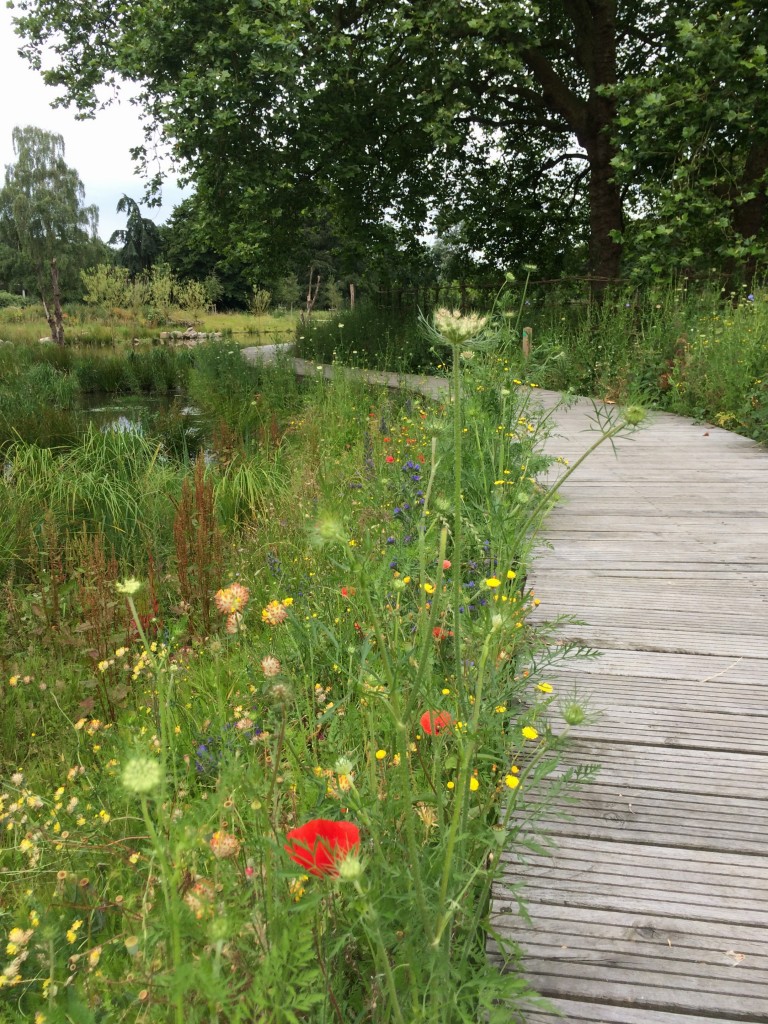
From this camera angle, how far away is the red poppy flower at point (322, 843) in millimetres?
799

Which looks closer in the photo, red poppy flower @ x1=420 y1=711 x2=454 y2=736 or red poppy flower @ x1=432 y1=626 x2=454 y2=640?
red poppy flower @ x1=420 y1=711 x2=454 y2=736

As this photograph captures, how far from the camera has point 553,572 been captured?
8.44 feet

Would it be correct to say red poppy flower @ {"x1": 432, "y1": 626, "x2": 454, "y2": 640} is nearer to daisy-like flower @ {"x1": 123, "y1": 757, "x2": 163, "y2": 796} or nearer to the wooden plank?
the wooden plank

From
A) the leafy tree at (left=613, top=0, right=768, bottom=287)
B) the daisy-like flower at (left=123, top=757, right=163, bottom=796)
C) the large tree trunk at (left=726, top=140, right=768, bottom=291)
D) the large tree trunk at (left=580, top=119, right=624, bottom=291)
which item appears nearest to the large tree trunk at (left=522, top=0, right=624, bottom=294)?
the large tree trunk at (left=580, top=119, right=624, bottom=291)

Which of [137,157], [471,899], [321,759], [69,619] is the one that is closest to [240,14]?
[137,157]

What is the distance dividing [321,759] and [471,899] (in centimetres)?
77

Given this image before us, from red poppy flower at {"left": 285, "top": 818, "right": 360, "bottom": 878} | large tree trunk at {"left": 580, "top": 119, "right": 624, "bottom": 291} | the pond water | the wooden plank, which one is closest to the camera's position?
red poppy flower at {"left": 285, "top": 818, "right": 360, "bottom": 878}

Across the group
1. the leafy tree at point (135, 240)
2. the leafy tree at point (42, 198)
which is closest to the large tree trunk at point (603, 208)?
the leafy tree at point (42, 198)

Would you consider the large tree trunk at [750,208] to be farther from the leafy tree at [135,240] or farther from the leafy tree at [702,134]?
the leafy tree at [135,240]

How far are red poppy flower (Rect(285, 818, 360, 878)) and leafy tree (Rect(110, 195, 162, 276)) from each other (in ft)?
169

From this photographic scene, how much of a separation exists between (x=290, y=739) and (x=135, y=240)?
52.2m

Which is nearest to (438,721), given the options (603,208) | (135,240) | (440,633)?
(440,633)

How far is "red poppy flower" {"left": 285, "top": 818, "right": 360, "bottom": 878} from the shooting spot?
799 millimetres

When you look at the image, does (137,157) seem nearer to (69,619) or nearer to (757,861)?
(69,619)
